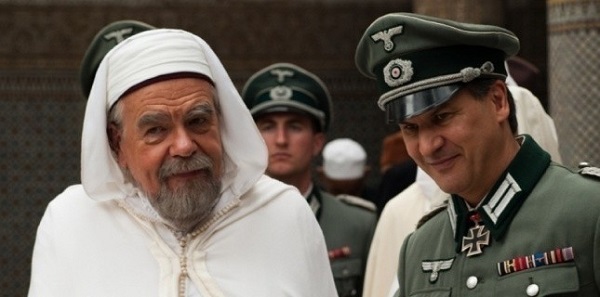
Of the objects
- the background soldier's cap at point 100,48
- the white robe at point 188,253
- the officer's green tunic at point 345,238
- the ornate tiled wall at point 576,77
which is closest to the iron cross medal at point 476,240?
the white robe at point 188,253

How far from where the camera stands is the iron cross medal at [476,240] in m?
4.46

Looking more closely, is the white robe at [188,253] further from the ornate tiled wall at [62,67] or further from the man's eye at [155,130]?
the ornate tiled wall at [62,67]

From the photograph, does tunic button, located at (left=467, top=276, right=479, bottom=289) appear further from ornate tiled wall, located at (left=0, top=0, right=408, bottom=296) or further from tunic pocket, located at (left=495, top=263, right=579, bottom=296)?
ornate tiled wall, located at (left=0, top=0, right=408, bottom=296)

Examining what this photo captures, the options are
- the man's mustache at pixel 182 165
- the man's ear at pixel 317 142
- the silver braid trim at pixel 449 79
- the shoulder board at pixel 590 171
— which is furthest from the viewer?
the man's ear at pixel 317 142

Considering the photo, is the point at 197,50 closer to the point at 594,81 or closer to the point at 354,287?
the point at 354,287

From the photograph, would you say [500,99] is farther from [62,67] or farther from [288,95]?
[62,67]

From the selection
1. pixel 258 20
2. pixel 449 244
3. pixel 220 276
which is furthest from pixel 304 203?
pixel 258 20

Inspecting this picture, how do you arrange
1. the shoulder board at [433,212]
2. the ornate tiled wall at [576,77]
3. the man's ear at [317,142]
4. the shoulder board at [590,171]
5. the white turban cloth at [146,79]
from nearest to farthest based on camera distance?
the shoulder board at [590,171] → the shoulder board at [433,212] → the white turban cloth at [146,79] → the man's ear at [317,142] → the ornate tiled wall at [576,77]

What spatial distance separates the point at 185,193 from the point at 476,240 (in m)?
1.14

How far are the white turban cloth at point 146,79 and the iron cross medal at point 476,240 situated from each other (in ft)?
3.93

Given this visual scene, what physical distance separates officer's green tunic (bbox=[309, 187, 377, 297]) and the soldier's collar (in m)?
2.87

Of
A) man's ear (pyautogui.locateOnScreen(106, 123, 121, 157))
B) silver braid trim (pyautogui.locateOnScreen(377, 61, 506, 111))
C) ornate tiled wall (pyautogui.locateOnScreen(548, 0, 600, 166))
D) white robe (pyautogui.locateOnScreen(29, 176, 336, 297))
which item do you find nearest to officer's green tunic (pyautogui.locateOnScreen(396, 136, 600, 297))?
silver braid trim (pyautogui.locateOnScreen(377, 61, 506, 111))

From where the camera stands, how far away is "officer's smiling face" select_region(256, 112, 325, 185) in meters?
7.34

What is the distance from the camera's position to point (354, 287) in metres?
7.39
